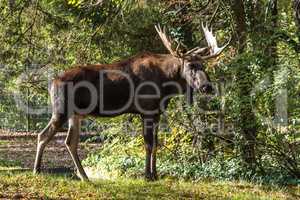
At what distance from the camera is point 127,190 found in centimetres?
919

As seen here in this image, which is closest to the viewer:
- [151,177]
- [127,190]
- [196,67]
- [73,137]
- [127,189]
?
[127,190]

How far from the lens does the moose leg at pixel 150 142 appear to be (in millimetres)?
10836

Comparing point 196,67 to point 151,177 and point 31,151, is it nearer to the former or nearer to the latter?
point 151,177

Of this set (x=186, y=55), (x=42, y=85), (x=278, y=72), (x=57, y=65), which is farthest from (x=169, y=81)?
(x=42, y=85)

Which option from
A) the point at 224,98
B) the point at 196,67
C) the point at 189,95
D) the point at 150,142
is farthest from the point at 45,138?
the point at 224,98

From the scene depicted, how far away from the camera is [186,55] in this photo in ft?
35.6

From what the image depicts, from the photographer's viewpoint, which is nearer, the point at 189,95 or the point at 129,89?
the point at 129,89

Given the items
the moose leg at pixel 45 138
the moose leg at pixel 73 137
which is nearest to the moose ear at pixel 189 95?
the moose leg at pixel 73 137

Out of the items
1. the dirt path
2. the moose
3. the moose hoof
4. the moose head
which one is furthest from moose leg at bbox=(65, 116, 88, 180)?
the dirt path

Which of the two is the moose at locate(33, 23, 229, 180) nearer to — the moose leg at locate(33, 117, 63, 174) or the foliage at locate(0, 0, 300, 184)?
the moose leg at locate(33, 117, 63, 174)

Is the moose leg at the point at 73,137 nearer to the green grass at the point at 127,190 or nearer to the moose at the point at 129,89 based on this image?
the moose at the point at 129,89

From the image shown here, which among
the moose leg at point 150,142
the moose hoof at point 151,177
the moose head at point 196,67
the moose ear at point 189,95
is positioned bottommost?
the moose hoof at point 151,177

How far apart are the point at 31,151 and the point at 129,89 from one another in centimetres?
1264

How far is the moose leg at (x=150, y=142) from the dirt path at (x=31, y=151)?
5.96 metres
